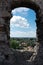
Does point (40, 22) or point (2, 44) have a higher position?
point (40, 22)

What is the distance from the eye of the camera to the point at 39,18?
12727 mm

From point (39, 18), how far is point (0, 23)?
1.77m

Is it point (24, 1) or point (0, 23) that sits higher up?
point (24, 1)

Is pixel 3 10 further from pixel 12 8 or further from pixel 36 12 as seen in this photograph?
pixel 36 12

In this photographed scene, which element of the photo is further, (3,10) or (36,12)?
(36,12)

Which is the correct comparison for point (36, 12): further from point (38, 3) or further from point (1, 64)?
point (1, 64)

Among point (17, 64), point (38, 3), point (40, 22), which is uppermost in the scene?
point (38, 3)

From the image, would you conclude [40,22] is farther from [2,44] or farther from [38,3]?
[2,44]

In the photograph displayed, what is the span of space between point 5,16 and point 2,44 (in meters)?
1.21

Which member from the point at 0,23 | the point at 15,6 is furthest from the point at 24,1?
the point at 0,23

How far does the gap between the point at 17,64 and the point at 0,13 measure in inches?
90.8

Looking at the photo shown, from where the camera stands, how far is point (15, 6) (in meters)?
13.0

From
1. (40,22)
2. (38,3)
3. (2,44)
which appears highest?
(38,3)

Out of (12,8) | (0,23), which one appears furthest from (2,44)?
(12,8)
